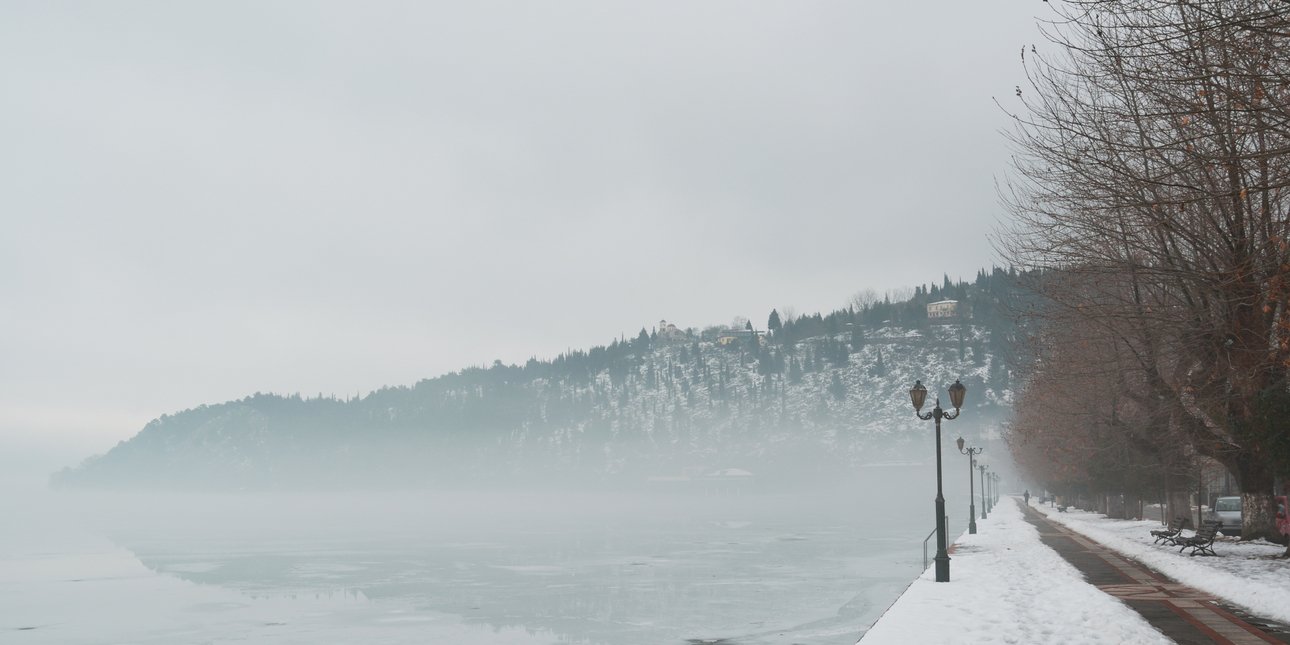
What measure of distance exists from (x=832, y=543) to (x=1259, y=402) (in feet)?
145

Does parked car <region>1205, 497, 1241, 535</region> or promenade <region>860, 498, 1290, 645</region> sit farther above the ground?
promenade <region>860, 498, 1290, 645</region>

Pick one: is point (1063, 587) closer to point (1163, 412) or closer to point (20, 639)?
point (1163, 412)

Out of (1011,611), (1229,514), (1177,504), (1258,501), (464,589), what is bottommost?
(464,589)

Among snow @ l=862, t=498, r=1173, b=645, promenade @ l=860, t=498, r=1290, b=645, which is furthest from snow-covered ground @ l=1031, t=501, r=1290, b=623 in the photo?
snow @ l=862, t=498, r=1173, b=645

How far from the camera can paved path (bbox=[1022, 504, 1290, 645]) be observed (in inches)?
560

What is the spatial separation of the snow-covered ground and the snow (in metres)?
2.15

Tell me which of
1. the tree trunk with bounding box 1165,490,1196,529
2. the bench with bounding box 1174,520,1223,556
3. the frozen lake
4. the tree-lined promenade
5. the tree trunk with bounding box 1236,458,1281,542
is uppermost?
the tree-lined promenade

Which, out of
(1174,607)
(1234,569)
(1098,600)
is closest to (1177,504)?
(1234,569)

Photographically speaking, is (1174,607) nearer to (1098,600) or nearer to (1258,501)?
(1098,600)

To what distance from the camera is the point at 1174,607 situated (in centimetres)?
1741

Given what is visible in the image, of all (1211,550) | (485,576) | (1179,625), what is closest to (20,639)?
(485,576)

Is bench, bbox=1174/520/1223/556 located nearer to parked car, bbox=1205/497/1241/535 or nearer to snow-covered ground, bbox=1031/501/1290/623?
snow-covered ground, bbox=1031/501/1290/623

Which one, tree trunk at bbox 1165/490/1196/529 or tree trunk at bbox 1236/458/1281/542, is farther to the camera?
tree trunk at bbox 1165/490/1196/529

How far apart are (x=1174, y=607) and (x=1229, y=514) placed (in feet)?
87.0
